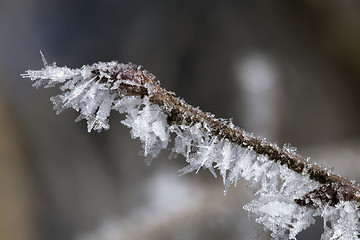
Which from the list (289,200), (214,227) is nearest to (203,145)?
(289,200)

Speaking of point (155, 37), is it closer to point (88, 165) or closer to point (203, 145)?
point (88, 165)

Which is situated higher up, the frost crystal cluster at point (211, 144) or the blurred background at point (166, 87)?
the blurred background at point (166, 87)

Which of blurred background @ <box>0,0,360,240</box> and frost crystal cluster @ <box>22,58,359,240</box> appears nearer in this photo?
frost crystal cluster @ <box>22,58,359,240</box>

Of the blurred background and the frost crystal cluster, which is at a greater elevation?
the blurred background

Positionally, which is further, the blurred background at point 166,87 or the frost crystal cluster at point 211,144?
the blurred background at point 166,87
